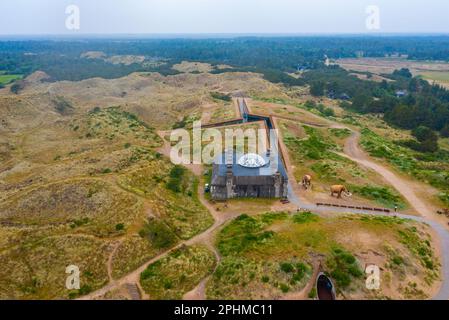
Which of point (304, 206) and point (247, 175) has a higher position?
point (247, 175)

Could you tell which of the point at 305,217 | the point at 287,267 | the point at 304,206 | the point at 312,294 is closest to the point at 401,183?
the point at 304,206

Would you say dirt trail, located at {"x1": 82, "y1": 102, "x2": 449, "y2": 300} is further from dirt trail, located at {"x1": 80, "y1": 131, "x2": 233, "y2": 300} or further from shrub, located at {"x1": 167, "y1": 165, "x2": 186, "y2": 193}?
shrub, located at {"x1": 167, "y1": 165, "x2": 186, "y2": 193}

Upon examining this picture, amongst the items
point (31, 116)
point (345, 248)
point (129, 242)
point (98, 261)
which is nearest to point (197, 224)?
point (129, 242)

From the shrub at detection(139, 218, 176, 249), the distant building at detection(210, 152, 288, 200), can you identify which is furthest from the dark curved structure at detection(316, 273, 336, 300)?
the distant building at detection(210, 152, 288, 200)

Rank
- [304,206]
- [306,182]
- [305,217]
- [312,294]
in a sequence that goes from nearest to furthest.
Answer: [312,294] → [305,217] → [304,206] → [306,182]

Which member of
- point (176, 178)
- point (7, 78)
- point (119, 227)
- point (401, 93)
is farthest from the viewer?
point (7, 78)

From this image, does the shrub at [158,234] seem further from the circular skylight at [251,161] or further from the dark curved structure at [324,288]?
the dark curved structure at [324,288]

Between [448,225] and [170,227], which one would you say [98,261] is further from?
[448,225]

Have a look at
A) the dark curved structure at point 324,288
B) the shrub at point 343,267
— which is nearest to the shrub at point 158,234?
the dark curved structure at point 324,288

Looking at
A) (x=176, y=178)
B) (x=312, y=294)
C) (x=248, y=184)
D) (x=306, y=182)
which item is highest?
(x=248, y=184)

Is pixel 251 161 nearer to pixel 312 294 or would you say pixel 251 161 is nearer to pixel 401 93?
pixel 312 294
